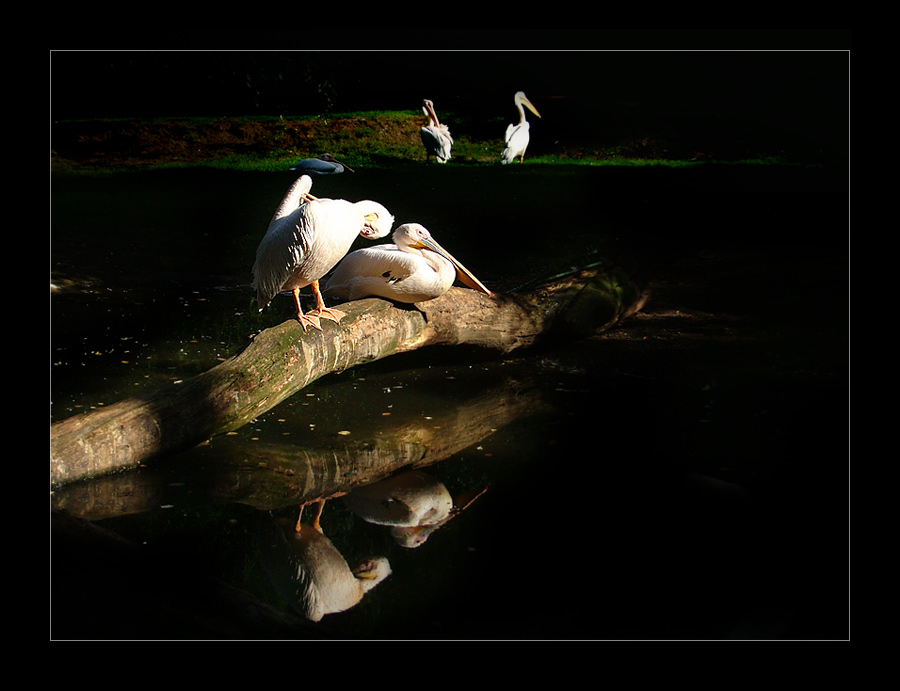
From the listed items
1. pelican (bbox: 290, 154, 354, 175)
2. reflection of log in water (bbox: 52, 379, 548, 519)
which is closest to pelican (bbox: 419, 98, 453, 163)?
pelican (bbox: 290, 154, 354, 175)

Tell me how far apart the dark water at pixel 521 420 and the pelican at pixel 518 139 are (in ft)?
0.45

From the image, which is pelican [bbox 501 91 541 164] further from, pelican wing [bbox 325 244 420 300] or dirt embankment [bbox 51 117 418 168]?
pelican wing [bbox 325 244 420 300]

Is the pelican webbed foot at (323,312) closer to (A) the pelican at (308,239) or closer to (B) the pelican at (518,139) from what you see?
(A) the pelican at (308,239)

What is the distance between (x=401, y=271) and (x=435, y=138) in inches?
45.2

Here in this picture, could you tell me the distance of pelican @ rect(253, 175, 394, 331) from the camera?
9.72 feet

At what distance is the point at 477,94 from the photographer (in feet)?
13.0

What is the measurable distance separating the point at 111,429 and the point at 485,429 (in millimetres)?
1361

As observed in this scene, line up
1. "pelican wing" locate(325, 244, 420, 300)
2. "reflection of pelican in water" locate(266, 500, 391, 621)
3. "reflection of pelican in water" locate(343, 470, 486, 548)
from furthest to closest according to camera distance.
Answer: "pelican wing" locate(325, 244, 420, 300), "reflection of pelican in water" locate(343, 470, 486, 548), "reflection of pelican in water" locate(266, 500, 391, 621)

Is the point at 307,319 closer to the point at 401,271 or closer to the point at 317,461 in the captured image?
the point at 401,271

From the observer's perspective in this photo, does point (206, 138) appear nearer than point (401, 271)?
No

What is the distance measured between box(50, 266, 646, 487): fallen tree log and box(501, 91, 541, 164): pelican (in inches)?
33.3

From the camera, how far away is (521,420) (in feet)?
10.4

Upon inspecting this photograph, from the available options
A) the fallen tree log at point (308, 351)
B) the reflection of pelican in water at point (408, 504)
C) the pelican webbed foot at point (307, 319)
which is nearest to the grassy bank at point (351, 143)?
the fallen tree log at point (308, 351)

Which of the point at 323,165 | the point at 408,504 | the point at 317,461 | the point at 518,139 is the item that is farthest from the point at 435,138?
the point at 408,504
